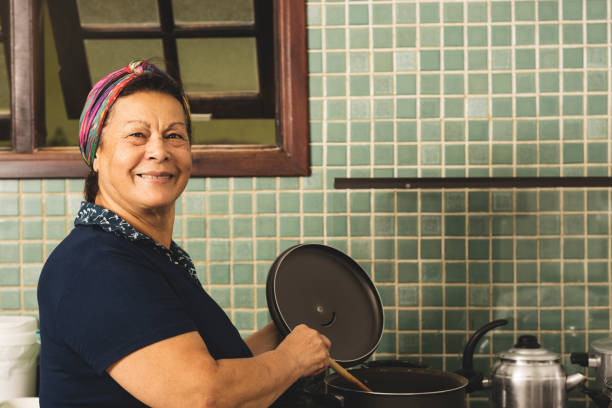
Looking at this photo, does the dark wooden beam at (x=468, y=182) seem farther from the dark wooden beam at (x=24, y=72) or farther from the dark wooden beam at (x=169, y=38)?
the dark wooden beam at (x=24, y=72)

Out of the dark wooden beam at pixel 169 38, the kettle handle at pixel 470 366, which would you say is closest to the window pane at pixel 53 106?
the dark wooden beam at pixel 169 38

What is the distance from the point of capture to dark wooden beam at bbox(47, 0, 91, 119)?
1841 millimetres

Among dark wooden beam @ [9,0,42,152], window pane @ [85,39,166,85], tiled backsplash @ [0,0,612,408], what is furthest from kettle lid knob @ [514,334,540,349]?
dark wooden beam @ [9,0,42,152]

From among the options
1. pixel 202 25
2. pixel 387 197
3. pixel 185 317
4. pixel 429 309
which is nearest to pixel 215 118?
pixel 202 25

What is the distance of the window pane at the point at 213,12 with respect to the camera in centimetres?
182

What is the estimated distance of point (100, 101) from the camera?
3.66ft

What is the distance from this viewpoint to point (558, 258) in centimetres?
179

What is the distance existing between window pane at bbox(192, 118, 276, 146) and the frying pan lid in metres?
0.44

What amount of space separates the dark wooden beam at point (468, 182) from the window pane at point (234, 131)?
27 centimetres

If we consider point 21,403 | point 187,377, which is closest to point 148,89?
point 187,377

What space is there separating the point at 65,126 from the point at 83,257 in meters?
1.03

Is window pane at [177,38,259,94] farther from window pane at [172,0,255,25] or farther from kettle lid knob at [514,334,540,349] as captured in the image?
kettle lid knob at [514,334,540,349]

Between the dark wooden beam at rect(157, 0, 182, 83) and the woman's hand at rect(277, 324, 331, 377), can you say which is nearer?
the woman's hand at rect(277, 324, 331, 377)

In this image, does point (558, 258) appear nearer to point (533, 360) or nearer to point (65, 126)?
point (533, 360)
